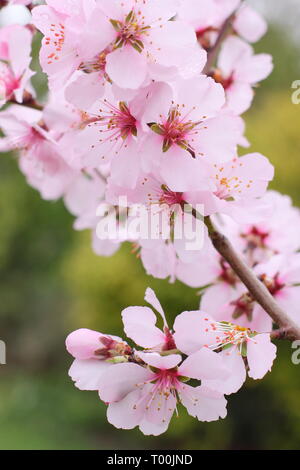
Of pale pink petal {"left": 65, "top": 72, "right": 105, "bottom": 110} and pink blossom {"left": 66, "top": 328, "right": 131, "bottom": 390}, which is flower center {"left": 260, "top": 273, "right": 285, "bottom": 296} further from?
pale pink petal {"left": 65, "top": 72, "right": 105, "bottom": 110}

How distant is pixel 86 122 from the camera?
99 cm

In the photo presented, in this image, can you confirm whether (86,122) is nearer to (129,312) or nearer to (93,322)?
(129,312)

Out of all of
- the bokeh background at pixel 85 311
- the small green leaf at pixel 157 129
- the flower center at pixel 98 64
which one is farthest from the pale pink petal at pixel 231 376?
the bokeh background at pixel 85 311

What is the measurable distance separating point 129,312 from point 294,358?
403 millimetres

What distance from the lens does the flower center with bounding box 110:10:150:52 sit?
0.84 m

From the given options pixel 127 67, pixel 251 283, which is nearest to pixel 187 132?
pixel 127 67

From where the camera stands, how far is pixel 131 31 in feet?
2.78

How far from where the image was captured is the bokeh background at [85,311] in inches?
211

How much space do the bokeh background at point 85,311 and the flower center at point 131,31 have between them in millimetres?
2700

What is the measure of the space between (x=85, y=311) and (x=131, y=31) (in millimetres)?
5836

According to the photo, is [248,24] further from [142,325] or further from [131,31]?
[142,325]

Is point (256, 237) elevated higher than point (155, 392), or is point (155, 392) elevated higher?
point (256, 237)

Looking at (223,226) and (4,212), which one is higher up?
(4,212)
